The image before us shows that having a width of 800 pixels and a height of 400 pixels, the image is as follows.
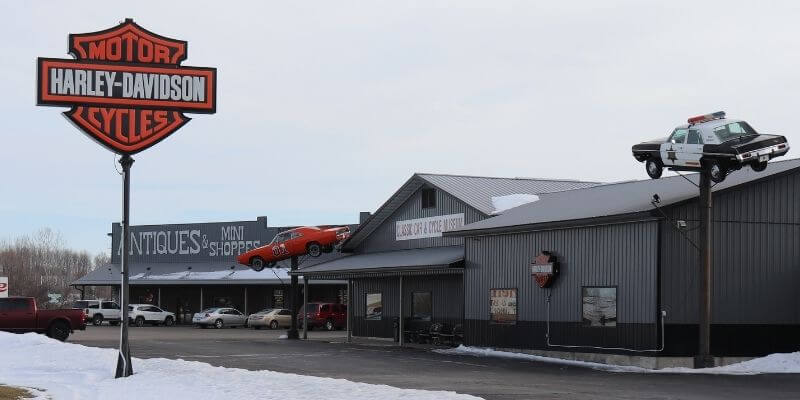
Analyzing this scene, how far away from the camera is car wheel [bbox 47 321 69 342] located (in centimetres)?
4456

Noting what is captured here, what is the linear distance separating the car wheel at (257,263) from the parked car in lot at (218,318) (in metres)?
11.0

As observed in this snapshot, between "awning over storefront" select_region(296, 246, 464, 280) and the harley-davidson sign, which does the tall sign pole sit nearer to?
the harley-davidson sign

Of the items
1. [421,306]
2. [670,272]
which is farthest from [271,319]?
[670,272]

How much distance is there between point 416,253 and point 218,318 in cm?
2391

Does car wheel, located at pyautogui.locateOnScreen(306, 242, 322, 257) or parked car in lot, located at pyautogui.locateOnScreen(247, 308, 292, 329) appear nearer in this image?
car wheel, located at pyautogui.locateOnScreen(306, 242, 322, 257)

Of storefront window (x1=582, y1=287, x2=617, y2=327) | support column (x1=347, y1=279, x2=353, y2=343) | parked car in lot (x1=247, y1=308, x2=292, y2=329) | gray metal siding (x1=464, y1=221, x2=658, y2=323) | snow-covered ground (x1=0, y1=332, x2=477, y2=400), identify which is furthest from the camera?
parked car in lot (x1=247, y1=308, x2=292, y2=329)

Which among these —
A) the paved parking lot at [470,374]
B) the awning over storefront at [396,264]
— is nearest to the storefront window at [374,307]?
the awning over storefront at [396,264]

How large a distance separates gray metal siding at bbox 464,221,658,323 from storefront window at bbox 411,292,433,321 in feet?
13.2

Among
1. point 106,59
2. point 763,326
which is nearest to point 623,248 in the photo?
point 763,326

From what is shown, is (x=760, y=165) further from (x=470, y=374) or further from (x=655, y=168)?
(x=470, y=374)

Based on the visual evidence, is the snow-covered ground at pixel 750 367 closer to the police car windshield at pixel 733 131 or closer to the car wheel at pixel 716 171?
the car wheel at pixel 716 171

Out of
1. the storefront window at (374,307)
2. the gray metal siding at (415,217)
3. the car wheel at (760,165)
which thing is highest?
the car wheel at (760,165)

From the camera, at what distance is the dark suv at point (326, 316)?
203 ft

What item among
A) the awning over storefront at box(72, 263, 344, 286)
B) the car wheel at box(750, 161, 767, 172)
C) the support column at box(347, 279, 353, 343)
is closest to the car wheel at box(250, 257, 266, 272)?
the support column at box(347, 279, 353, 343)
